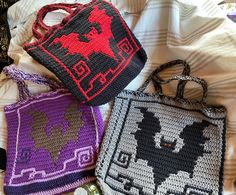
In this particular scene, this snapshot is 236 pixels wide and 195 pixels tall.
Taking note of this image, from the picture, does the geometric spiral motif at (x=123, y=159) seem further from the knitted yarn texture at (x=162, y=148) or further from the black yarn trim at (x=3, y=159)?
the black yarn trim at (x=3, y=159)

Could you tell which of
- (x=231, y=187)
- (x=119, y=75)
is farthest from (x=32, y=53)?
(x=231, y=187)

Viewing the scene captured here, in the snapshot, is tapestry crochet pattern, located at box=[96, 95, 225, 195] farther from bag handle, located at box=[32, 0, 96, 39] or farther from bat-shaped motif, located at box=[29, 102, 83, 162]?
bag handle, located at box=[32, 0, 96, 39]

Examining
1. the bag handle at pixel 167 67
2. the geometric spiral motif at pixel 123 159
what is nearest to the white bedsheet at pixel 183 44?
the bag handle at pixel 167 67

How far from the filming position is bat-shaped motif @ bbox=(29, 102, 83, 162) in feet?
2.79

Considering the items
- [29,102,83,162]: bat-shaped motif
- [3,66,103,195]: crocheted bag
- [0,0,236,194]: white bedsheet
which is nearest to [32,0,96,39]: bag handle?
[0,0,236,194]: white bedsheet

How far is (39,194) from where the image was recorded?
0.83 meters

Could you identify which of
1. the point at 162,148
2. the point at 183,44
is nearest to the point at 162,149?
the point at 162,148

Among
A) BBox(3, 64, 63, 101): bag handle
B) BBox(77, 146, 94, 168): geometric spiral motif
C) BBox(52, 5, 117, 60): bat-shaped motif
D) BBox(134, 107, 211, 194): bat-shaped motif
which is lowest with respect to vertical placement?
BBox(77, 146, 94, 168): geometric spiral motif

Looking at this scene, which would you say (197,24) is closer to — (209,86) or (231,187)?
(209,86)

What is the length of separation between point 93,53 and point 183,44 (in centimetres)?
24

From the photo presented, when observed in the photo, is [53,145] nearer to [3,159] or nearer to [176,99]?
[3,159]

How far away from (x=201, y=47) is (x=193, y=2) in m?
0.15

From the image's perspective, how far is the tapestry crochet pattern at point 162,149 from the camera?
2.41 ft

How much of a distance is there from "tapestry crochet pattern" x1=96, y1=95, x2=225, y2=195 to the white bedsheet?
0.04 metres
